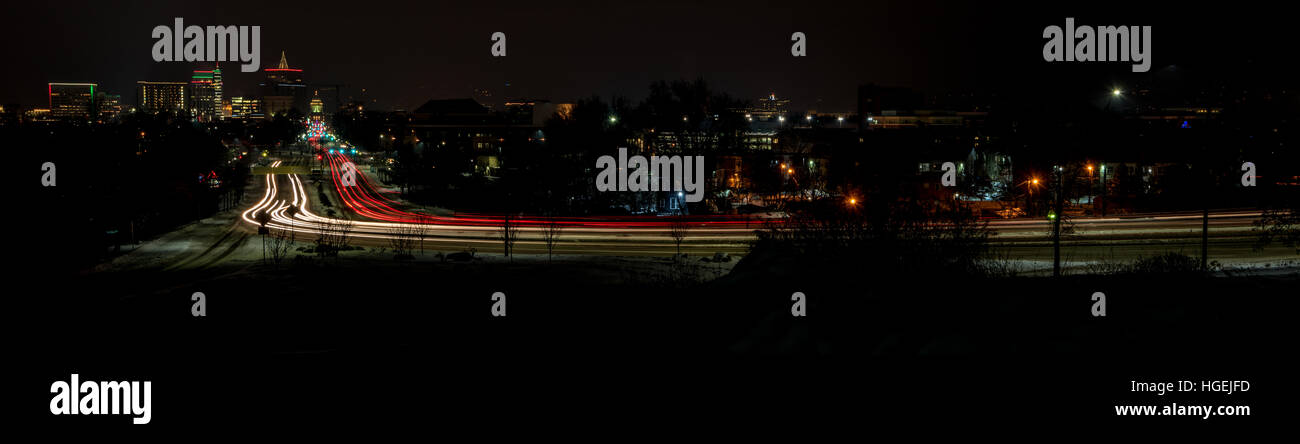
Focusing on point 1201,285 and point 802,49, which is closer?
point 1201,285

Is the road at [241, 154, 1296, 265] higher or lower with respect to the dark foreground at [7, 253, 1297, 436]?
higher

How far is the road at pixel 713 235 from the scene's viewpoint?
20.7 metres

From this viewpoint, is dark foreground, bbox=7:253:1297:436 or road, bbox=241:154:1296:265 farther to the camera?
road, bbox=241:154:1296:265

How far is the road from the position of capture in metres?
20.7

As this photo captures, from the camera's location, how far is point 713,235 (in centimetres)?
2584
